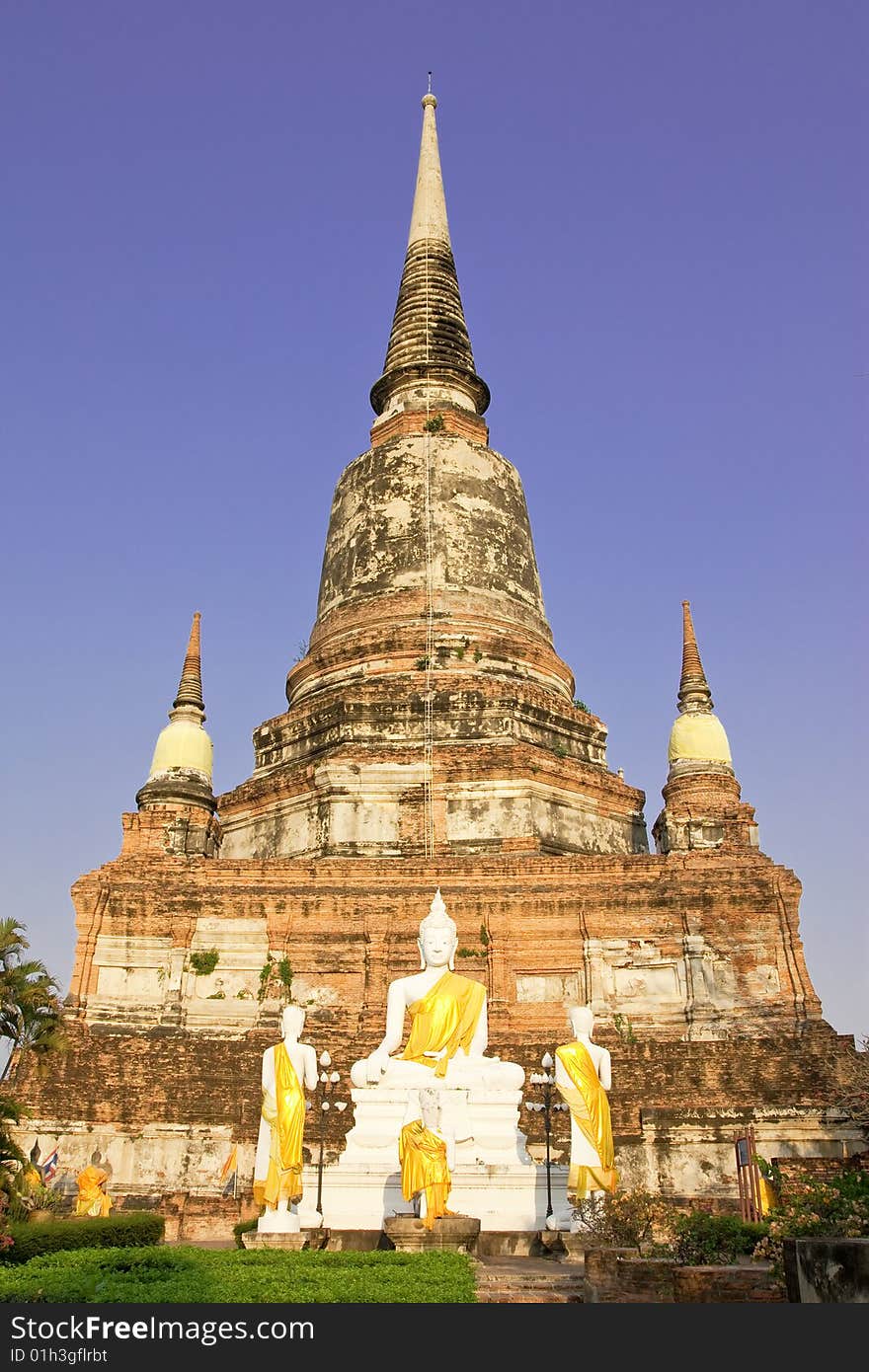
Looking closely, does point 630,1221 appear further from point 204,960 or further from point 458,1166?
point 204,960

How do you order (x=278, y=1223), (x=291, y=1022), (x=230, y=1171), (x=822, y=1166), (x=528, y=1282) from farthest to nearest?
(x=230, y=1171), (x=822, y=1166), (x=291, y=1022), (x=278, y=1223), (x=528, y=1282)

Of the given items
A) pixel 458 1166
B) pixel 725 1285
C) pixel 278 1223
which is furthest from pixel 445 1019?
pixel 725 1285

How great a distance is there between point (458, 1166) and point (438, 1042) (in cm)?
149

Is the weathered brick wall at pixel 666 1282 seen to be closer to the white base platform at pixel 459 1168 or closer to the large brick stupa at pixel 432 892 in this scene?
the white base platform at pixel 459 1168

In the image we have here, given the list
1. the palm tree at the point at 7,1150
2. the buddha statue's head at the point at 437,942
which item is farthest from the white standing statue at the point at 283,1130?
the palm tree at the point at 7,1150

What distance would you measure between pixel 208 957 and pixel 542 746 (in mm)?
7990

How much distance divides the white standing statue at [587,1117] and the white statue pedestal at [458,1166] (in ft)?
2.62

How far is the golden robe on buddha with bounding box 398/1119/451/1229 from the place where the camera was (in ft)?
34.9

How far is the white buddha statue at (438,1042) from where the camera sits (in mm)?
14234

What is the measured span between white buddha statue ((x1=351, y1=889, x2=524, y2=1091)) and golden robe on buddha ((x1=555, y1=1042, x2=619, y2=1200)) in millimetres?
1722

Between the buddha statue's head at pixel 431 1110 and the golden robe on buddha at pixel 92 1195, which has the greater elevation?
the buddha statue's head at pixel 431 1110

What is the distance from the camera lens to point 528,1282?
920 centimetres

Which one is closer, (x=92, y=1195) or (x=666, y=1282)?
(x=666, y=1282)

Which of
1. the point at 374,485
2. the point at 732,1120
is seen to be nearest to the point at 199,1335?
the point at 732,1120
